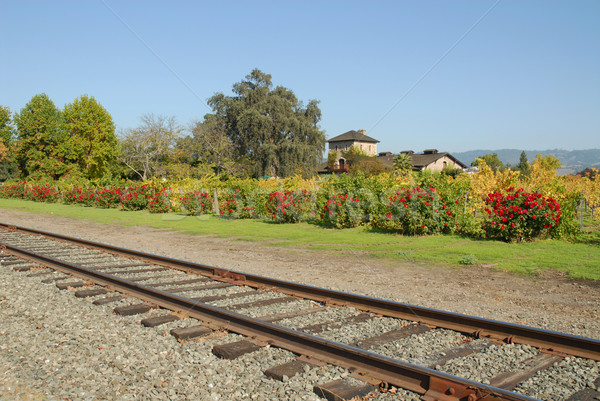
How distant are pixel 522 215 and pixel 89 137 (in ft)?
205

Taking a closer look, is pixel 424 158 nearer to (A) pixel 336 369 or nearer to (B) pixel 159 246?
(B) pixel 159 246

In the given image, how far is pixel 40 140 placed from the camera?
6353 cm

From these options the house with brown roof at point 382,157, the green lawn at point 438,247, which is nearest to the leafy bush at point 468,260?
the green lawn at point 438,247

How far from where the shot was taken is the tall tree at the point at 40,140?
204 feet

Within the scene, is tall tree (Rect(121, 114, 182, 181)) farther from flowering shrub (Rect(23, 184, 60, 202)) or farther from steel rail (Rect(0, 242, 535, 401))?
steel rail (Rect(0, 242, 535, 401))

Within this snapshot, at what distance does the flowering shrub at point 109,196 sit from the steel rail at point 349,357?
2759 cm

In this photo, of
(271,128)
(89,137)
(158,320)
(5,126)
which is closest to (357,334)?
(158,320)

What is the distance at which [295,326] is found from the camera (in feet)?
19.1

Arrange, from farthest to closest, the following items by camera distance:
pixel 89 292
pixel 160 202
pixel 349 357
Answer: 1. pixel 160 202
2. pixel 89 292
3. pixel 349 357

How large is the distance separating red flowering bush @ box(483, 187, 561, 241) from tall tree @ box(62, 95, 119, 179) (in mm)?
56506

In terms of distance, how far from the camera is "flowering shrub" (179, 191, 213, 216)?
989 inches

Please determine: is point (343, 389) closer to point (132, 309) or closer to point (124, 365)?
point (124, 365)

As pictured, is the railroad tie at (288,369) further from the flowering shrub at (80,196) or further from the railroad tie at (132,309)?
the flowering shrub at (80,196)

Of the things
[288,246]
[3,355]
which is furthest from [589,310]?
[288,246]
